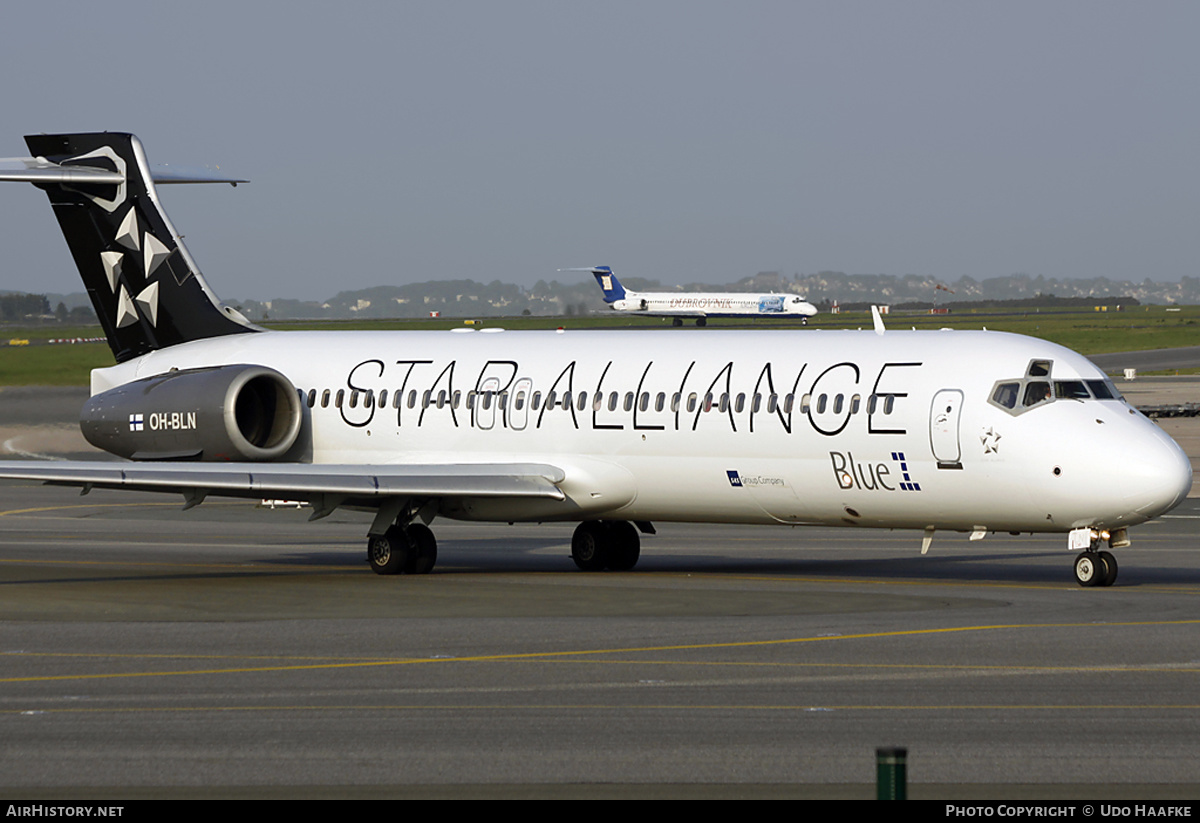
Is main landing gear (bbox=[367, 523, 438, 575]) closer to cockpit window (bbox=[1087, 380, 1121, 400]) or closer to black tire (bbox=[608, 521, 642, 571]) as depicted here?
black tire (bbox=[608, 521, 642, 571])

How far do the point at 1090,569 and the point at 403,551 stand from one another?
10512 millimetres

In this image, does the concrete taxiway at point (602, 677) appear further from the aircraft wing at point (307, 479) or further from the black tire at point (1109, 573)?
the aircraft wing at point (307, 479)

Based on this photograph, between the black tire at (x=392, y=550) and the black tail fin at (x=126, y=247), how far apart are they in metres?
7.17

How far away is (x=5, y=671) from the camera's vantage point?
1619cm

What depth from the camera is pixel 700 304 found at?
520 feet

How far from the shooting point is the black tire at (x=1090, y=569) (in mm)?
Answer: 22156

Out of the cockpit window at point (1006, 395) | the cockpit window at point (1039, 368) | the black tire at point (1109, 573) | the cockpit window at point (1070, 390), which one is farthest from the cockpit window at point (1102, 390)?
the black tire at point (1109, 573)

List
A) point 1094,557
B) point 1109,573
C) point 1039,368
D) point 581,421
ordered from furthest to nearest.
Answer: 1. point 581,421
2. point 1039,368
3. point 1094,557
4. point 1109,573

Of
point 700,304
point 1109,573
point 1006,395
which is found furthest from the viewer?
point 700,304

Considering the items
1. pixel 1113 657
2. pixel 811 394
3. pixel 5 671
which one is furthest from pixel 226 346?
pixel 1113 657

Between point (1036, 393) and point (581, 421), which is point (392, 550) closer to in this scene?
point (581, 421)

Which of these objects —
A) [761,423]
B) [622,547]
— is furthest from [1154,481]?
[622,547]

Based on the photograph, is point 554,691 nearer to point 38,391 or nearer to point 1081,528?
point 1081,528

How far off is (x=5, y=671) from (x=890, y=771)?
1190 cm
